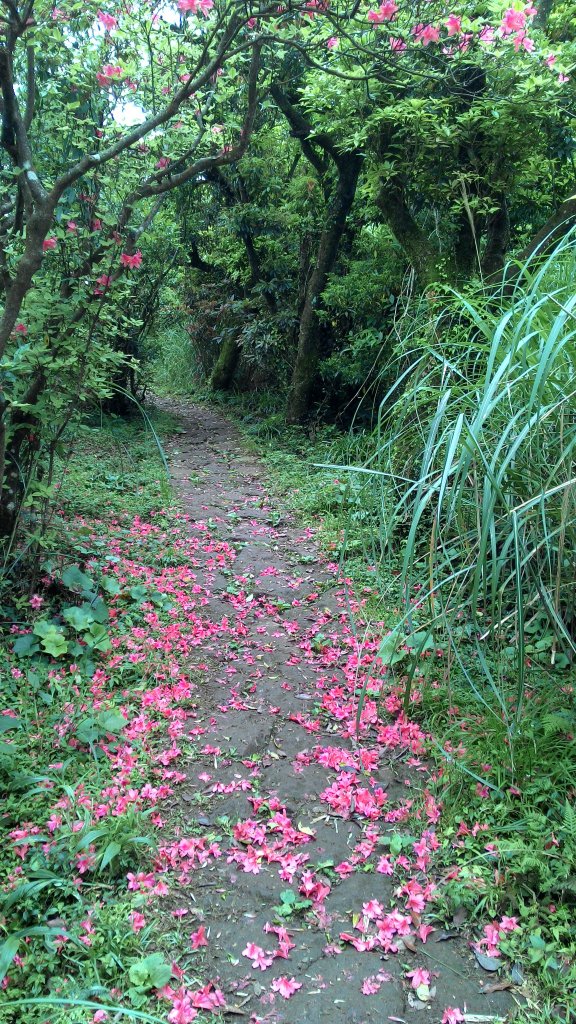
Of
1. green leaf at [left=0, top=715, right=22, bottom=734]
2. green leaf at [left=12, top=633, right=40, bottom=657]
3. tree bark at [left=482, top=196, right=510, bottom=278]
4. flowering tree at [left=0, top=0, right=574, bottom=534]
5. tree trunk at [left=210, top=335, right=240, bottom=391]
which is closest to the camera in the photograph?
green leaf at [left=0, top=715, right=22, bottom=734]

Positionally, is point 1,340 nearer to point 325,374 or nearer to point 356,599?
point 356,599

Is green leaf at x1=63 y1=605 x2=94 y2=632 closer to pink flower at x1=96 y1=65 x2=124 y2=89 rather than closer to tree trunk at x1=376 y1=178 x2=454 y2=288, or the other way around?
pink flower at x1=96 y1=65 x2=124 y2=89

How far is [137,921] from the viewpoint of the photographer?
161 cm

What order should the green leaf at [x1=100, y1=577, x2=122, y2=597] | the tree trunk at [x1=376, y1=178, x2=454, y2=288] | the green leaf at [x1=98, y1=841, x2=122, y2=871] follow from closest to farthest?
the green leaf at [x1=98, y1=841, x2=122, y2=871] < the green leaf at [x1=100, y1=577, x2=122, y2=597] < the tree trunk at [x1=376, y1=178, x2=454, y2=288]

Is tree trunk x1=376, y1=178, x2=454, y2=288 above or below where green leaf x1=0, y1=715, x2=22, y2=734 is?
above

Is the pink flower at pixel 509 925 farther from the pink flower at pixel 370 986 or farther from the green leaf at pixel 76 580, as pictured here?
the green leaf at pixel 76 580

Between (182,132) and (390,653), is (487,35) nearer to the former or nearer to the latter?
(182,132)

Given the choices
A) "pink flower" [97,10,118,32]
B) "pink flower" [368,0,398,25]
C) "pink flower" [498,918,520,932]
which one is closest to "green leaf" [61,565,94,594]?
"pink flower" [498,918,520,932]

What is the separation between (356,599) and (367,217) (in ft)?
13.8

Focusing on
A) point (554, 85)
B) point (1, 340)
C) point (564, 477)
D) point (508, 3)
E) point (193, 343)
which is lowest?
point (564, 477)

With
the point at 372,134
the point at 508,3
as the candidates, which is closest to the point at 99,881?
the point at 508,3

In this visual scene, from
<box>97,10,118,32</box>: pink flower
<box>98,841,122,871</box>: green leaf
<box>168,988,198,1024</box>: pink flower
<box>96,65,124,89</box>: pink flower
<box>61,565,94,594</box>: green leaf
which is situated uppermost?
<box>97,10,118,32</box>: pink flower

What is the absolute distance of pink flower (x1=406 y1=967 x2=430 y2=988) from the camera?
1521 mm

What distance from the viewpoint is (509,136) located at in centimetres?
415
